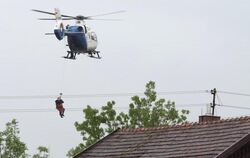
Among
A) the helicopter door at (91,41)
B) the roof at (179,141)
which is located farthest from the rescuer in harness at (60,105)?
the helicopter door at (91,41)

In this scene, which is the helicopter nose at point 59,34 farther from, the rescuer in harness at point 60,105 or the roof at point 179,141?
the roof at point 179,141

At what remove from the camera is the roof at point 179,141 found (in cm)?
3938

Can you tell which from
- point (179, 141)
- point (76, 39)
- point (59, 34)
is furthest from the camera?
point (76, 39)

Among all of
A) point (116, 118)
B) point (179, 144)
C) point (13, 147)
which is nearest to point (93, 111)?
point (116, 118)

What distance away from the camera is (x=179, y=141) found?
41938mm

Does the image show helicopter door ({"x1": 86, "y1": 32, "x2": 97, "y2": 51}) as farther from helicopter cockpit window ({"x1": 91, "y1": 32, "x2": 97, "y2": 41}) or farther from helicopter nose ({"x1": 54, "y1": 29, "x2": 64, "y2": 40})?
helicopter nose ({"x1": 54, "y1": 29, "x2": 64, "y2": 40})

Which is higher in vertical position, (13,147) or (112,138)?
(13,147)

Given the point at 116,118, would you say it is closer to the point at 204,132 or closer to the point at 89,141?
the point at 89,141

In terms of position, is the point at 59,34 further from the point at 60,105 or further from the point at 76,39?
the point at 60,105

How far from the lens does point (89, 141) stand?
205 feet

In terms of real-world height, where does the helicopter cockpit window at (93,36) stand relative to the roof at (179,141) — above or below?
above

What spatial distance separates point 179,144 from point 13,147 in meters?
29.0

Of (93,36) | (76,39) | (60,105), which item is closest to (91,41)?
(93,36)

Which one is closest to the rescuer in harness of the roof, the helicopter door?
the roof
